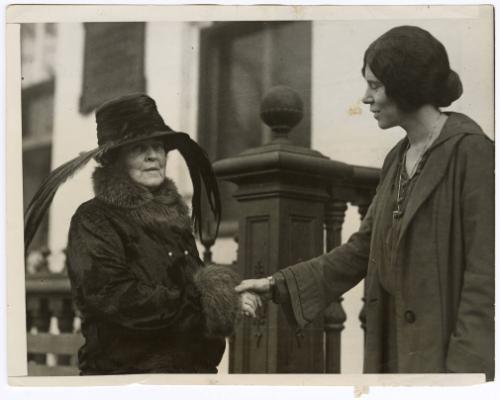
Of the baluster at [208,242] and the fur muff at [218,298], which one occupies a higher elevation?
the baluster at [208,242]

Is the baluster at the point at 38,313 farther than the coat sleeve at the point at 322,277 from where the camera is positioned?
Yes

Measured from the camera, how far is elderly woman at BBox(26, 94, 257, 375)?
8.09ft

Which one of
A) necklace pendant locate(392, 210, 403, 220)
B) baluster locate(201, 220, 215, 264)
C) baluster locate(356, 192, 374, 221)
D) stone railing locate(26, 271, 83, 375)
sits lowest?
stone railing locate(26, 271, 83, 375)

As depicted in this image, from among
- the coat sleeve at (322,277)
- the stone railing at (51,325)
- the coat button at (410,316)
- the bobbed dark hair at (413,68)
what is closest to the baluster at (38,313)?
the stone railing at (51,325)

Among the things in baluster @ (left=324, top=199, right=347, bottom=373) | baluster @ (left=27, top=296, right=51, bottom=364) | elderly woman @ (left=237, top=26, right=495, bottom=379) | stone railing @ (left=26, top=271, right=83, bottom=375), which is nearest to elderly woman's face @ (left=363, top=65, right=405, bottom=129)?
elderly woman @ (left=237, top=26, right=495, bottom=379)

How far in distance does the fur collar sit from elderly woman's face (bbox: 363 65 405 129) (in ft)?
2.20

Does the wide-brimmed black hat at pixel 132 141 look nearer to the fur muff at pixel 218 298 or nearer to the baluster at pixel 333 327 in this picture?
the fur muff at pixel 218 298

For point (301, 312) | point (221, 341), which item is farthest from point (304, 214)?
point (221, 341)

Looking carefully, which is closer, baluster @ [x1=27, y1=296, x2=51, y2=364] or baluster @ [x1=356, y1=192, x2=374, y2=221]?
baluster @ [x1=356, y1=192, x2=374, y2=221]

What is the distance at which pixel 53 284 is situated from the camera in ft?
8.47

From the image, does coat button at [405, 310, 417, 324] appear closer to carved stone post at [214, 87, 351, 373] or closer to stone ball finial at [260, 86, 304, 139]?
carved stone post at [214, 87, 351, 373]

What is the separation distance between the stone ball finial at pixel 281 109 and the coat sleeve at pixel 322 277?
14.2 inches

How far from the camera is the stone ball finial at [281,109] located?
98.7 inches

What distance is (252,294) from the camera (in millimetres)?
2482
